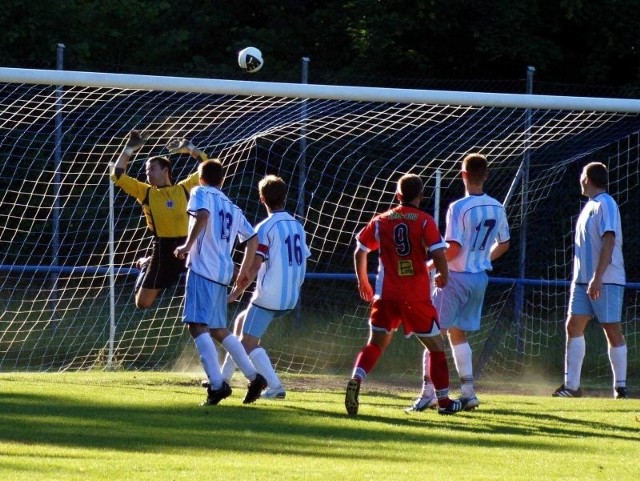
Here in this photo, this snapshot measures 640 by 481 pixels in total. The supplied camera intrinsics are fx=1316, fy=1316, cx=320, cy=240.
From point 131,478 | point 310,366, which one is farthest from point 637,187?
point 131,478

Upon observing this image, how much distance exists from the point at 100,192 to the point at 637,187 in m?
6.37

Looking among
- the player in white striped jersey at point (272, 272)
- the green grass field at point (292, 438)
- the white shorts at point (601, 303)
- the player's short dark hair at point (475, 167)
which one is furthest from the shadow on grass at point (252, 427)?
the player's short dark hair at point (475, 167)

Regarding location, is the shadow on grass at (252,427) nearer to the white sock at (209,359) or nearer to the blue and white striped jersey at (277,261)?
the white sock at (209,359)

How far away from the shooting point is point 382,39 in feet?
65.2

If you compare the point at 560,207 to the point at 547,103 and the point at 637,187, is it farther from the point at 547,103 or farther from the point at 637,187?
the point at 547,103

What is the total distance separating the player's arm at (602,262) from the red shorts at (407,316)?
2.07 m

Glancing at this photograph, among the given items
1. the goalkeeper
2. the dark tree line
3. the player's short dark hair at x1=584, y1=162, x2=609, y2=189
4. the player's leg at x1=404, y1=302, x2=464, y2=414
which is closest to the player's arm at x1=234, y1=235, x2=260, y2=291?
the player's leg at x1=404, y1=302, x2=464, y2=414

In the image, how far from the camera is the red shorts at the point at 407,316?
818 cm

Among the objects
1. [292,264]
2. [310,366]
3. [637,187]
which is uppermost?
[637,187]

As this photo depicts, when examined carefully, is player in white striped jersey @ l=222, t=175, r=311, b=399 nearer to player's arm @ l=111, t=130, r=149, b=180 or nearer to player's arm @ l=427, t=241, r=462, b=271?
player's arm @ l=427, t=241, r=462, b=271

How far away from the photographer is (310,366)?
13203mm

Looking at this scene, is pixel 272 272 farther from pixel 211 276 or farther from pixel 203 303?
pixel 203 303

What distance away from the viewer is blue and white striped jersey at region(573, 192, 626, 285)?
9.95 m

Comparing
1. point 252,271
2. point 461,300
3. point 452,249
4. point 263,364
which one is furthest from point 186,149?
point 461,300
